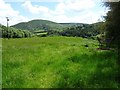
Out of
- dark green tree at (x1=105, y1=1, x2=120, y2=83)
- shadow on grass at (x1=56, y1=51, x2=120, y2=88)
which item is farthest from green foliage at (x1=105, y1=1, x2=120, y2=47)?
shadow on grass at (x1=56, y1=51, x2=120, y2=88)

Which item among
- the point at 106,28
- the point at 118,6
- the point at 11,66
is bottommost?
the point at 11,66

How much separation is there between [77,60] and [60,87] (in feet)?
29.9

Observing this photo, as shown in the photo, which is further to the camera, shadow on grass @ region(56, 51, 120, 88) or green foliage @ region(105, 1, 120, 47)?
green foliage @ region(105, 1, 120, 47)

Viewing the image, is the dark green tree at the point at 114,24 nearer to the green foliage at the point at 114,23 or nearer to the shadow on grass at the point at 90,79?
the green foliage at the point at 114,23

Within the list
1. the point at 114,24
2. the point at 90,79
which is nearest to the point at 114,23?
the point at 114,24

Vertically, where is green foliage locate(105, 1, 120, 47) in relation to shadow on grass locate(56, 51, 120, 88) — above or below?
above

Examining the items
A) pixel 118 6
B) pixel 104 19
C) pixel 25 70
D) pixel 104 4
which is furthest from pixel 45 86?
pixel 104 19

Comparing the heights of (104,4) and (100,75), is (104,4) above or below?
above

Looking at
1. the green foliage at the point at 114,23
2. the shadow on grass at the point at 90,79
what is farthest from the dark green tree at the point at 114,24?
the shadow on grass at the point at 90,79

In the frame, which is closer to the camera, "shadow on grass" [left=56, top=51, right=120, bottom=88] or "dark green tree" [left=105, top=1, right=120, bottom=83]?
"shadow on grass" [left=56, top=51, right=120, bottom=88]

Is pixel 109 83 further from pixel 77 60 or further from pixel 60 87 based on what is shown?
pixel 77 60

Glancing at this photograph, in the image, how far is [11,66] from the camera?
18.2m

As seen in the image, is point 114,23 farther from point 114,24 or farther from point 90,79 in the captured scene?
point 90,79

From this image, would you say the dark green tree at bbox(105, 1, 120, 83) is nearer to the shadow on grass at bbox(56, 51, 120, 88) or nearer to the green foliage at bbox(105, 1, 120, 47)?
the green foliage at bbox(105, 1, 120, 47)
